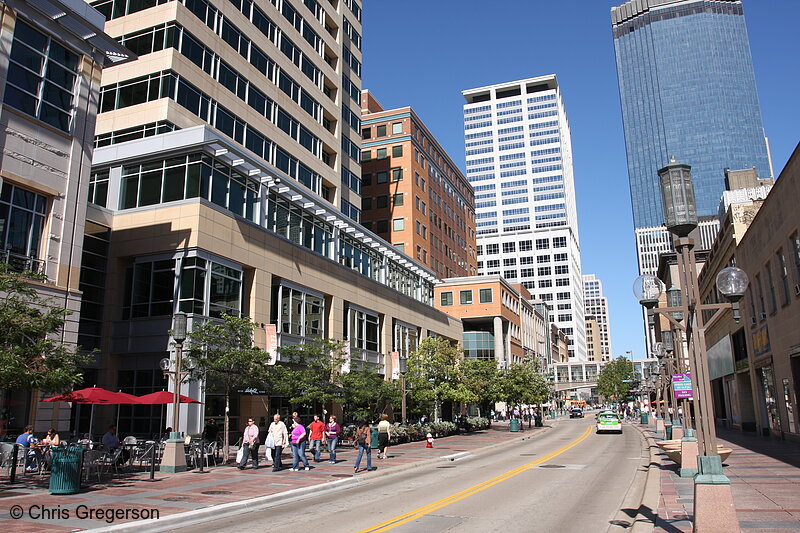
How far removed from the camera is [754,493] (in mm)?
14477

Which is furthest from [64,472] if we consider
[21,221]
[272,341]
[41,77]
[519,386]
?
[519,386]

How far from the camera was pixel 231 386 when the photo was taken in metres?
24.5

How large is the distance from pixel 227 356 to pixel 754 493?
57.4ft

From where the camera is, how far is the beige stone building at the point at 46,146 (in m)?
22.8

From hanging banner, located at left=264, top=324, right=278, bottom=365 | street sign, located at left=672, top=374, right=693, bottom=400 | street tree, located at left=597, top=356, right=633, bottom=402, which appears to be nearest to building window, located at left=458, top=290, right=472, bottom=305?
street tree, located at left=597, top=356, right=633, bottom=402

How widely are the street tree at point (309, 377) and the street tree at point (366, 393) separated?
664 mm

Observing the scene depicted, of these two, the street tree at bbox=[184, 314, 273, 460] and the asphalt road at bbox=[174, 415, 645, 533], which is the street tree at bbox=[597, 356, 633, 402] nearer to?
the asphalt road at bbox=[174, 415, 645, 533]

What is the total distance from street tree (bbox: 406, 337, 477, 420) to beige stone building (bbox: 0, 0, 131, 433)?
2213 centimetres

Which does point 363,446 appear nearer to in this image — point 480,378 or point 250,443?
point 250,443

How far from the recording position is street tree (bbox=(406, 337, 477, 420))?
40.8 m

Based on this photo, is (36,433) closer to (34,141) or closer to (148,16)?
(34,141)

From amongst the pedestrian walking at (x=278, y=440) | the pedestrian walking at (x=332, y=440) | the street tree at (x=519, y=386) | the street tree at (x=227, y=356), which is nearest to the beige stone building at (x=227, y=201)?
the street tree at (x=227, y=356)

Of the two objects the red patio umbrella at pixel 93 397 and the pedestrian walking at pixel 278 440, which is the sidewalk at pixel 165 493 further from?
the red patio umbrella at pixel 93 397

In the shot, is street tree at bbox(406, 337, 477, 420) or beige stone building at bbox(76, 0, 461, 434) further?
street tree at bbox(406, 337, 477, 420)
